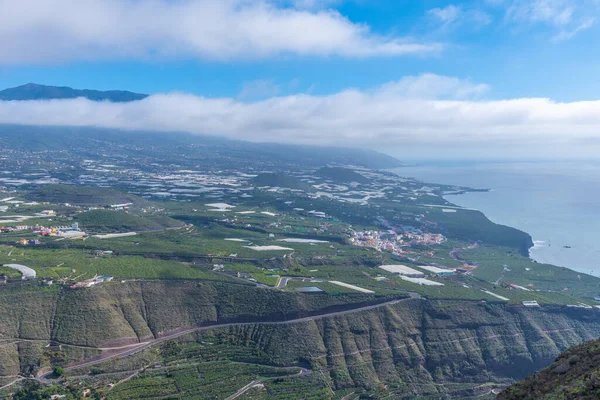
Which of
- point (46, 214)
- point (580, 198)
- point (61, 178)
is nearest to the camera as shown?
→ point (46, 214)

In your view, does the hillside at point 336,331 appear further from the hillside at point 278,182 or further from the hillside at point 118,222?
the hillside at point 278,182

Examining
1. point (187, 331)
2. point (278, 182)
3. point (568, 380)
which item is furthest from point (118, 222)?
point (278, 182)

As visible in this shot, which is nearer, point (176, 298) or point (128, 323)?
point (128, 323)

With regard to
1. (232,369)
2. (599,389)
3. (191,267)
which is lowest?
(232,369)

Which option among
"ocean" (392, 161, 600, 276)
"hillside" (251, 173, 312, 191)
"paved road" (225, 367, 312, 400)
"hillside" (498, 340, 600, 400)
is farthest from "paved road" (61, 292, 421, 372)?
"hillside" (251, 173, 312, 191)

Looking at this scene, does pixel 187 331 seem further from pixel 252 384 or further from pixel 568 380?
pixel 568 380

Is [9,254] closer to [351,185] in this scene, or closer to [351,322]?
[351,322]

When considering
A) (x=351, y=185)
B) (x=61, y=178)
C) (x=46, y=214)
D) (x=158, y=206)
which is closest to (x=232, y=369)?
(x=46, y=214)
